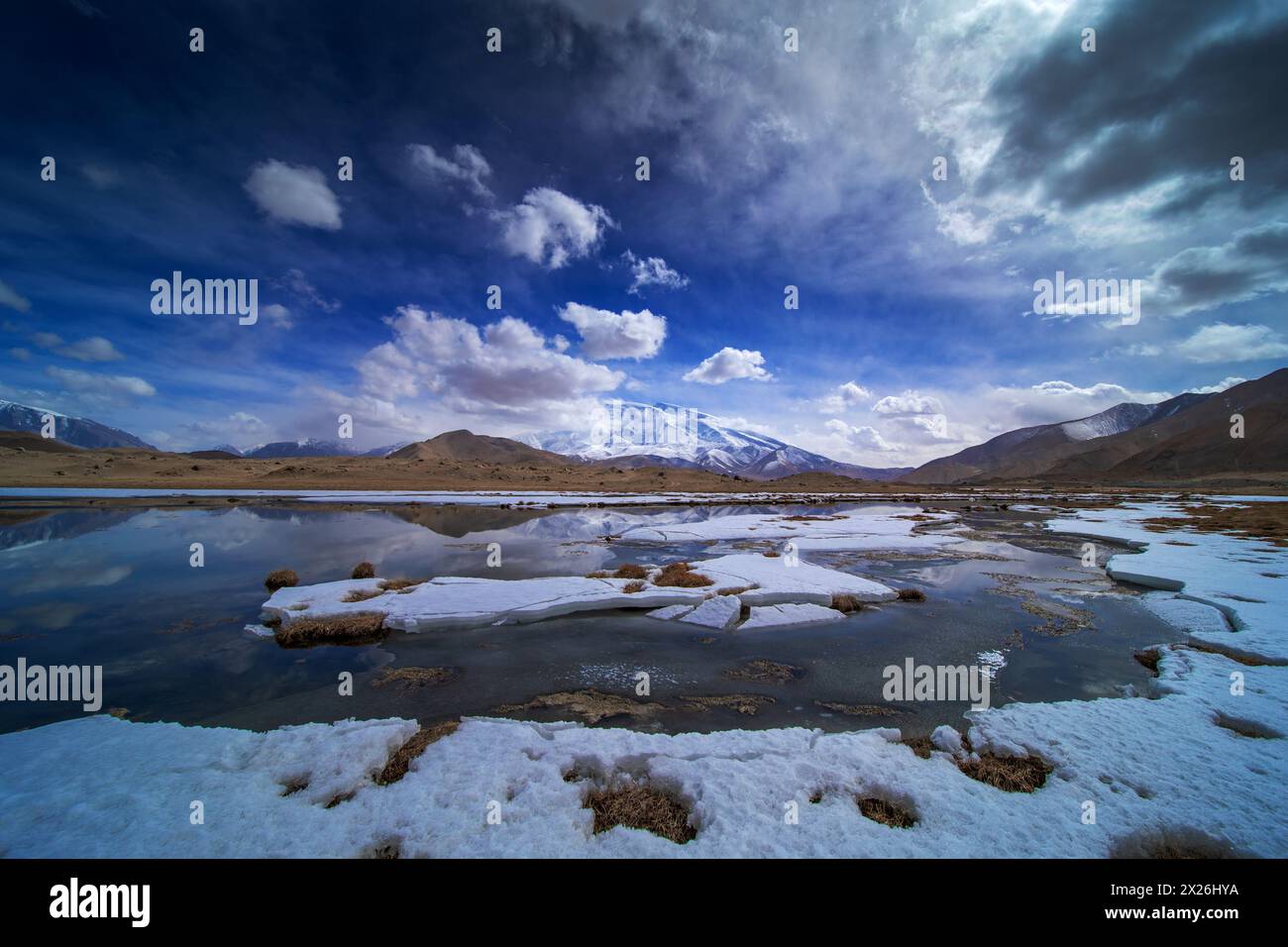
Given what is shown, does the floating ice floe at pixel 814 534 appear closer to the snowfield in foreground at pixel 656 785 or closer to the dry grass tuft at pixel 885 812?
the snowfield in foreground at pixel 656 785

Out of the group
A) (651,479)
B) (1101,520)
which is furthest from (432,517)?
(651,479)

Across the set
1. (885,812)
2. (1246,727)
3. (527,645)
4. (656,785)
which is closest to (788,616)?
(527,645)

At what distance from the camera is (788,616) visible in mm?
13609

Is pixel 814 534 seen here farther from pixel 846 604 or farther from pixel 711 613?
pixel 711 613

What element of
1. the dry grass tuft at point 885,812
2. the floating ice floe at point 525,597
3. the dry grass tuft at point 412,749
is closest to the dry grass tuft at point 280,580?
the floating ice floe at point 525,597

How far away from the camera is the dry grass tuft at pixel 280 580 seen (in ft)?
55.0

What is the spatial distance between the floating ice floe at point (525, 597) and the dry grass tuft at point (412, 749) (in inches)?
224

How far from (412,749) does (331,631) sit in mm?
7013

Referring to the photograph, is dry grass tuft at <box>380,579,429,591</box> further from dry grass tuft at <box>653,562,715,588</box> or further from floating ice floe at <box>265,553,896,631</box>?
dry grass tuft at <box>653,562,715,588</box>

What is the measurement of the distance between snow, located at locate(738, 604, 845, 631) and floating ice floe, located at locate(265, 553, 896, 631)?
0.57m

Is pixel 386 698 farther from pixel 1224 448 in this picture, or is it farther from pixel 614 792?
pixel 1224 448

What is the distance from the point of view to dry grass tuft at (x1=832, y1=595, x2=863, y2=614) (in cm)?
1455
